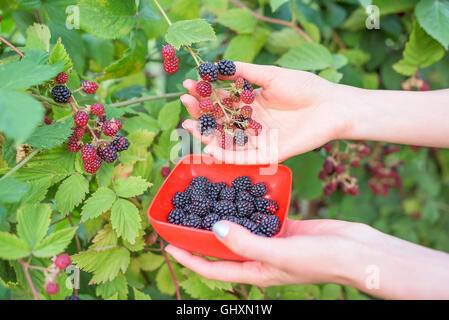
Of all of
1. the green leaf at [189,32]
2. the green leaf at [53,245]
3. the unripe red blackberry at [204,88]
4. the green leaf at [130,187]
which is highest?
the green leaf at [189,32]

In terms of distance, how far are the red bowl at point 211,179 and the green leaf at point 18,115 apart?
0.43m

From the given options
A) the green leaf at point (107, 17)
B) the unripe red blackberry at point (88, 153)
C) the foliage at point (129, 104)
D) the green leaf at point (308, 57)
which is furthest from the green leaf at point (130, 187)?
the green leaf at point (308, 57)

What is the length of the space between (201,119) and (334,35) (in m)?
1.06

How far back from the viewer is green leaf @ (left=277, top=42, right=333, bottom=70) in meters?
1.39

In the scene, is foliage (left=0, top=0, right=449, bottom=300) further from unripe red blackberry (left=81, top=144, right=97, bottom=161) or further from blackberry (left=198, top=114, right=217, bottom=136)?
blackberry (left=198, top=114, right=217, bottom=136)

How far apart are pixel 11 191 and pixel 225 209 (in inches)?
24.0

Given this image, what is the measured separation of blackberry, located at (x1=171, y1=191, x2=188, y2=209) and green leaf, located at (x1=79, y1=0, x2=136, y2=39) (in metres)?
0.57

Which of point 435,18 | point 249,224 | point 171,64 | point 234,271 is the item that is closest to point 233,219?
point 249,224

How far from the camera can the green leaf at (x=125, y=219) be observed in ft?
3.25

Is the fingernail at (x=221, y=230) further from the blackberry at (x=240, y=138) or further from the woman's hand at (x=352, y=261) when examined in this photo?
the blackberry at (x=240, y=138)

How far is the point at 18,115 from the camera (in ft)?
2.23

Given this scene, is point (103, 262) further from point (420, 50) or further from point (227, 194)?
point (420, 50)
